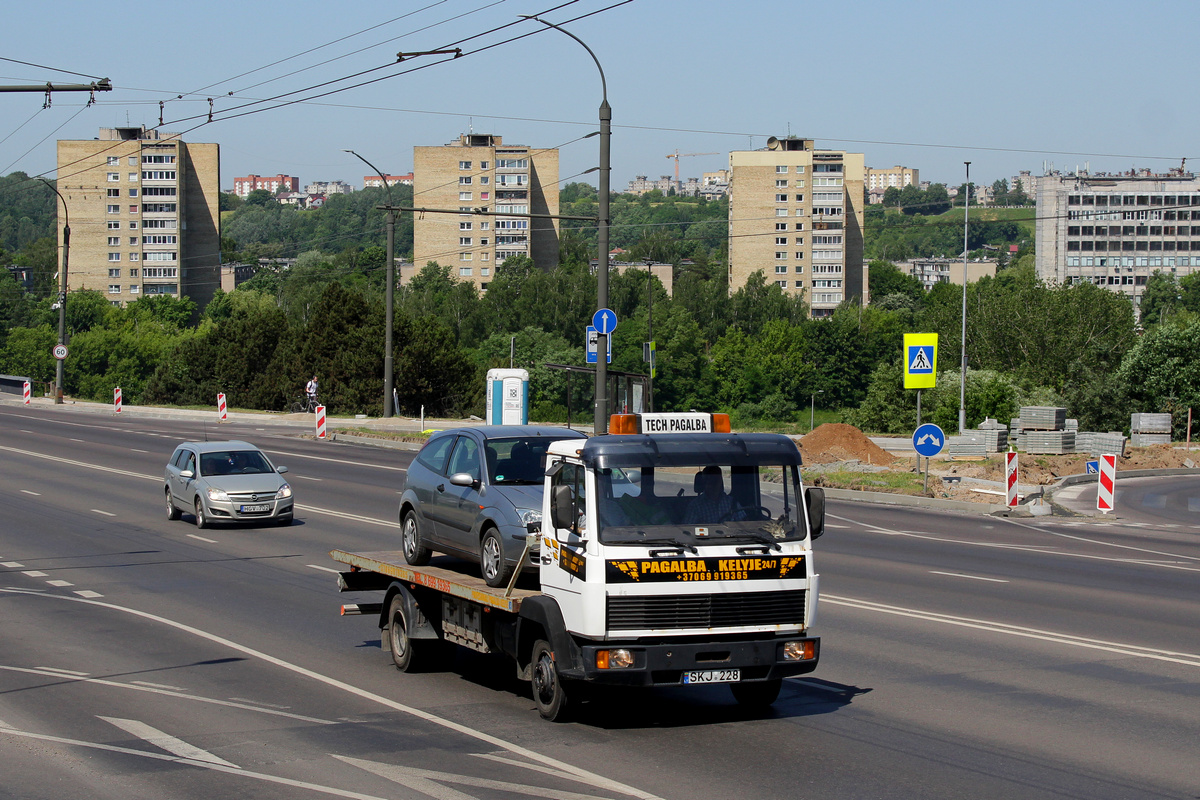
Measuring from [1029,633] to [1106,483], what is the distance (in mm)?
15112

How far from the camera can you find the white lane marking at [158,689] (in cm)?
913

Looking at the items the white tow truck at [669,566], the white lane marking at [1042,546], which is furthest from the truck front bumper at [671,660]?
the white lane marking at [1042,546]

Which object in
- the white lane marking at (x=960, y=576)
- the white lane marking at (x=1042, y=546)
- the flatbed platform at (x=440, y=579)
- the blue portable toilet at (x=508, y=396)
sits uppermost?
the blue portable toilet at (x=508, y=396)

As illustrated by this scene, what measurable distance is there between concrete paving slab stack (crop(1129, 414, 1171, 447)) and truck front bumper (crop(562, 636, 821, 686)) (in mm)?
42250

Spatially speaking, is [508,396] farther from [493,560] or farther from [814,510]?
[814,510]

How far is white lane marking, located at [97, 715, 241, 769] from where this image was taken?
7.90 m

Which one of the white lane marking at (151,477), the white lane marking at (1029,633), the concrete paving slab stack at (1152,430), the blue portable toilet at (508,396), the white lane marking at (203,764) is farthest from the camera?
the concrete paving slab stack at (1152,430)

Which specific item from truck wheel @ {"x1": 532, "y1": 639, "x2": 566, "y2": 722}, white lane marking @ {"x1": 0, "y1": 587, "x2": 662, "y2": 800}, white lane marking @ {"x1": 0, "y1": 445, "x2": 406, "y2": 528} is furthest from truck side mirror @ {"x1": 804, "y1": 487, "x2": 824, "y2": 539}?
white lane marking @ {"x1": 0, "y1": 445, "x2": 406, "y2": 528}

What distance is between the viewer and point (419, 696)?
9.81 m

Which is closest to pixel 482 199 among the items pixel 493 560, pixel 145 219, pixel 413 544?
pixel 145 219

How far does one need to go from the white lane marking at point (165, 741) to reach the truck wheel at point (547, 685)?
2141 mm

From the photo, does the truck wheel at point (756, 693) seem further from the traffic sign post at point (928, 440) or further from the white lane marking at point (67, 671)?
the traffic sign post at point (928, 440)

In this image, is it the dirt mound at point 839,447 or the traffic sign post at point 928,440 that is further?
the dirt mound at point 839,447

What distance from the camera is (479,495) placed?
35.2ft
